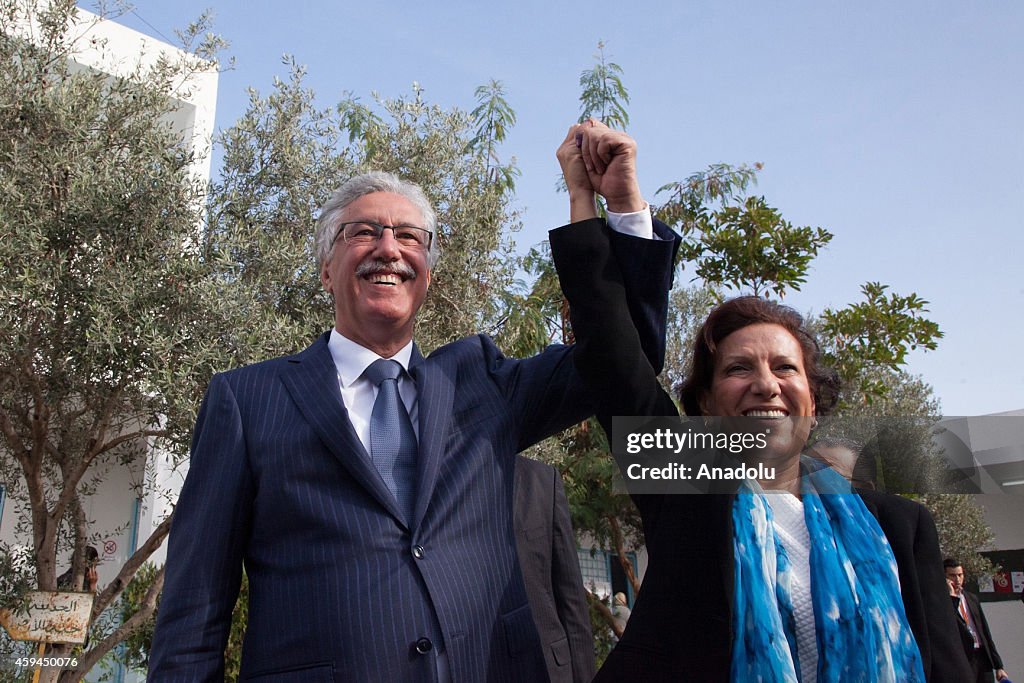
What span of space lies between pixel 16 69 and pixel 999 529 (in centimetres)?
716

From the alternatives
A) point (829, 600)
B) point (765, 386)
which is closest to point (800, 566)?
point (829, 600)

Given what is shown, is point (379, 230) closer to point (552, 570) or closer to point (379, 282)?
point (379, 282)

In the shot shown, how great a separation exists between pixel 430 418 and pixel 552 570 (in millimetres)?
2354

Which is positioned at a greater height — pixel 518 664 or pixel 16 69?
pixel 16 69

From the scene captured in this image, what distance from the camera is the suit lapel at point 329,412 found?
77.2 inches

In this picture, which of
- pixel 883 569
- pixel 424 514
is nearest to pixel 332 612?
pixel 424 514

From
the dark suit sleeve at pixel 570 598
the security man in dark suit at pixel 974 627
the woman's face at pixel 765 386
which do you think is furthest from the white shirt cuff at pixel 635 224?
the dark suit sleeve at pixel 570 598

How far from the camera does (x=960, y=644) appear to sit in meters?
1.82

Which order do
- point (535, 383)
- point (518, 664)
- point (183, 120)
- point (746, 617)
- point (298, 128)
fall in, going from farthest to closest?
point (183, 120) → point (298, 128) → point (535, 383) → point (518, 664) → point (746, 617)

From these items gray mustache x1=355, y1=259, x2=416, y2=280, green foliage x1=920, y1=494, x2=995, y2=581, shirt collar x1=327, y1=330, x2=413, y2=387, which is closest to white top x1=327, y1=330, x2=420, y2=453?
shirt collar x1=327, y1=330, x2=413, y2=387

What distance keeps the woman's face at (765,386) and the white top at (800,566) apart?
0.12 m

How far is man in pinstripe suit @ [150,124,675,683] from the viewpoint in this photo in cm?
187

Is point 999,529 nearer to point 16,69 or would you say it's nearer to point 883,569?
point 883,569

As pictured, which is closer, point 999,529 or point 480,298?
point 999,529
